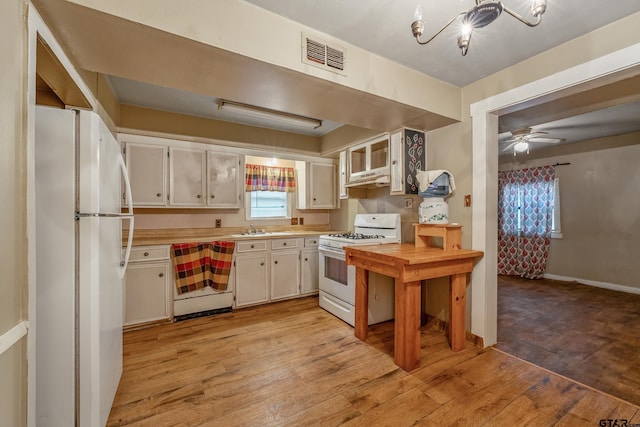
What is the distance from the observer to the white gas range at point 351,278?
9.14 feet

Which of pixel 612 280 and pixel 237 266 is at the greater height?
pixel 237 266

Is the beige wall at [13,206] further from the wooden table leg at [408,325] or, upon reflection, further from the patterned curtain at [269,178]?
the patterned curtain at [269,178]

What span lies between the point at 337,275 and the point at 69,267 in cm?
232

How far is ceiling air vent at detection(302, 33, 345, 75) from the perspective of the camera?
67.1 inches

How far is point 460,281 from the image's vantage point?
7.44 ft

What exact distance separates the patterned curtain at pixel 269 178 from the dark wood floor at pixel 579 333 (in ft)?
10.7

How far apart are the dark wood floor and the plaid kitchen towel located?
114 inches

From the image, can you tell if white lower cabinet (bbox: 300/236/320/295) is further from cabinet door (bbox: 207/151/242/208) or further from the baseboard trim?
the baseboard trim

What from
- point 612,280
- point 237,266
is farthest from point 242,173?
point 612,280

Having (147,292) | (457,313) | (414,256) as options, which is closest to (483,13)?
(414,256)

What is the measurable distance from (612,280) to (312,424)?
5285 millimetres

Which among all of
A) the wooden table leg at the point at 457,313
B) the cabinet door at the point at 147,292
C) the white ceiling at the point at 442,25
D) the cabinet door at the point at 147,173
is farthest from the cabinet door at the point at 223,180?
the wooden table leg at the point at 457,313

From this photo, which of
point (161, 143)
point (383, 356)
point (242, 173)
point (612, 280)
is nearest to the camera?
point (383, 356)

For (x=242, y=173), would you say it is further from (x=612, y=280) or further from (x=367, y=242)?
(x=612, y=280)
